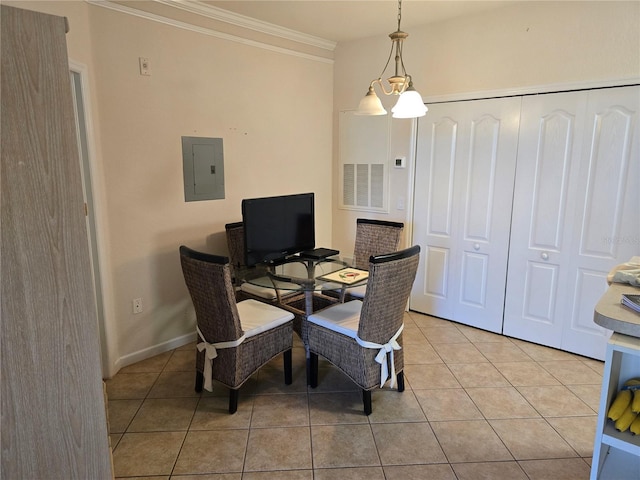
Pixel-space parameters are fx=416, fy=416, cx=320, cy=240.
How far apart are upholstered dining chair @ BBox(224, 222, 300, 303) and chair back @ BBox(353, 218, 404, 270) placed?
29.4 inches

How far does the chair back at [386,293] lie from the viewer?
2.26m

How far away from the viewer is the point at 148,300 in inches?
123

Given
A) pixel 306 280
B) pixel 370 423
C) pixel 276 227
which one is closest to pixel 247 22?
pixel 276 227

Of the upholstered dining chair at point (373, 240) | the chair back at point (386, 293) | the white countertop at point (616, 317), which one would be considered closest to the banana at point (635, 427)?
the white countertop at point (616, 317)

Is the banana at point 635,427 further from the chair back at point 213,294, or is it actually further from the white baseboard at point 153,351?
the white baseboard at point 153,351

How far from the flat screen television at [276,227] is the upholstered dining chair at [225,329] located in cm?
46

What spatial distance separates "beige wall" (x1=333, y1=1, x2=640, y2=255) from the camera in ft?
9.27

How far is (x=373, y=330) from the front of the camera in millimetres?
2404

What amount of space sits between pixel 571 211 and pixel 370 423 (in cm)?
216

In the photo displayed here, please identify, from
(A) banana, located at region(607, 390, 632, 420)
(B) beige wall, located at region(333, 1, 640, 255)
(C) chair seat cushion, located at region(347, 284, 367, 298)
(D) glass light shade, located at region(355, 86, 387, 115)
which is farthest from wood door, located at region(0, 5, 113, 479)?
(B) beige wall, located at region(333, 1, 640, 255)

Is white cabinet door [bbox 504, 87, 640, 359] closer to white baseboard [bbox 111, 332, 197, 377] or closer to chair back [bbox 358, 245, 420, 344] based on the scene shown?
chair back [bbox 358, 245, 420, 344]

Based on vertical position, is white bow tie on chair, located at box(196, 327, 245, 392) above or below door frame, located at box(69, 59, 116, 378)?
below

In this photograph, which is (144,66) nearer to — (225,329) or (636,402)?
(225,329)

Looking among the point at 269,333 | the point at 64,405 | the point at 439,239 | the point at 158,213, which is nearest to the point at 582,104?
the point at 439,239
